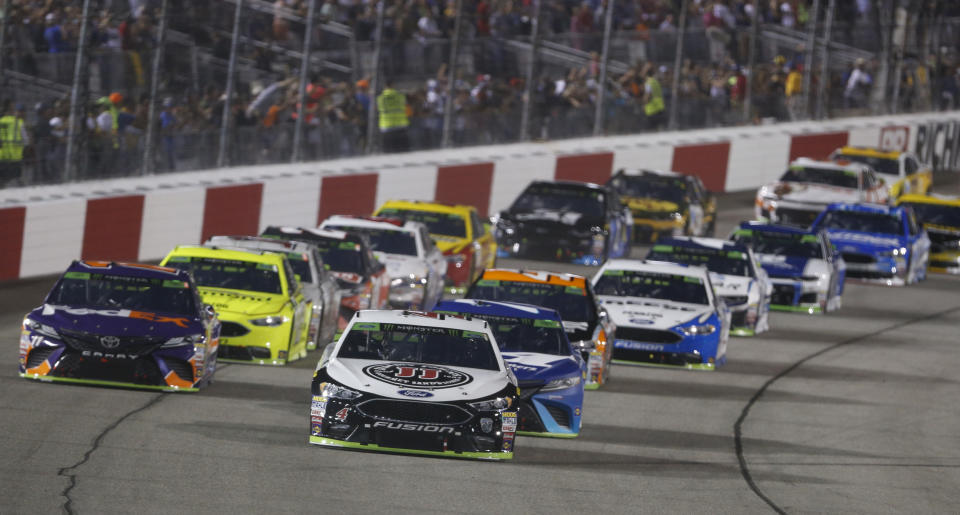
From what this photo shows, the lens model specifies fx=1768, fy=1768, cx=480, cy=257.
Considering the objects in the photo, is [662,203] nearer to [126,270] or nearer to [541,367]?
[126,270]

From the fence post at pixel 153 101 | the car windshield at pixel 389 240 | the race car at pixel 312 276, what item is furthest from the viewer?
the fence post at pixel 153 101

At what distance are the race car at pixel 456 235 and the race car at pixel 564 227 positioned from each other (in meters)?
1.98

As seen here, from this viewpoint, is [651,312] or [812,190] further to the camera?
[812,190]

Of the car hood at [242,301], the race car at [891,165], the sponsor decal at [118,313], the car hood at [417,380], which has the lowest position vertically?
the car hood at [417,380]

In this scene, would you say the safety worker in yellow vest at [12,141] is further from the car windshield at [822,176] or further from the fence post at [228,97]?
the car windshield at [822,176]

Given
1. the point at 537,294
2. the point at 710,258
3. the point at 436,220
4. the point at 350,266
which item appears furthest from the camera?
the point at 436,220

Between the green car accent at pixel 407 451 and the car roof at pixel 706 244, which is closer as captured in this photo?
the green car accent at pixel 407 451

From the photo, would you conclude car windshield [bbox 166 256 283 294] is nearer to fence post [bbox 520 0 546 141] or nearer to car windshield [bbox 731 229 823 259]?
car windshield [bbox 731 229 823 259]

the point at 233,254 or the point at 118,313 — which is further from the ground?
the point at 233,254

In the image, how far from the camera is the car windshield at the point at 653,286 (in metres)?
19.3

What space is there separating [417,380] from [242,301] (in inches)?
182

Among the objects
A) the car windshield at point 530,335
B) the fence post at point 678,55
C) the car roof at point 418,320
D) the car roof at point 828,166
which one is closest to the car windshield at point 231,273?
the car windshield at point 530,335

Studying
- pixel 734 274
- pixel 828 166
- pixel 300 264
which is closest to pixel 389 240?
pixel 300 264

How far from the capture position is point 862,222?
28562mm
